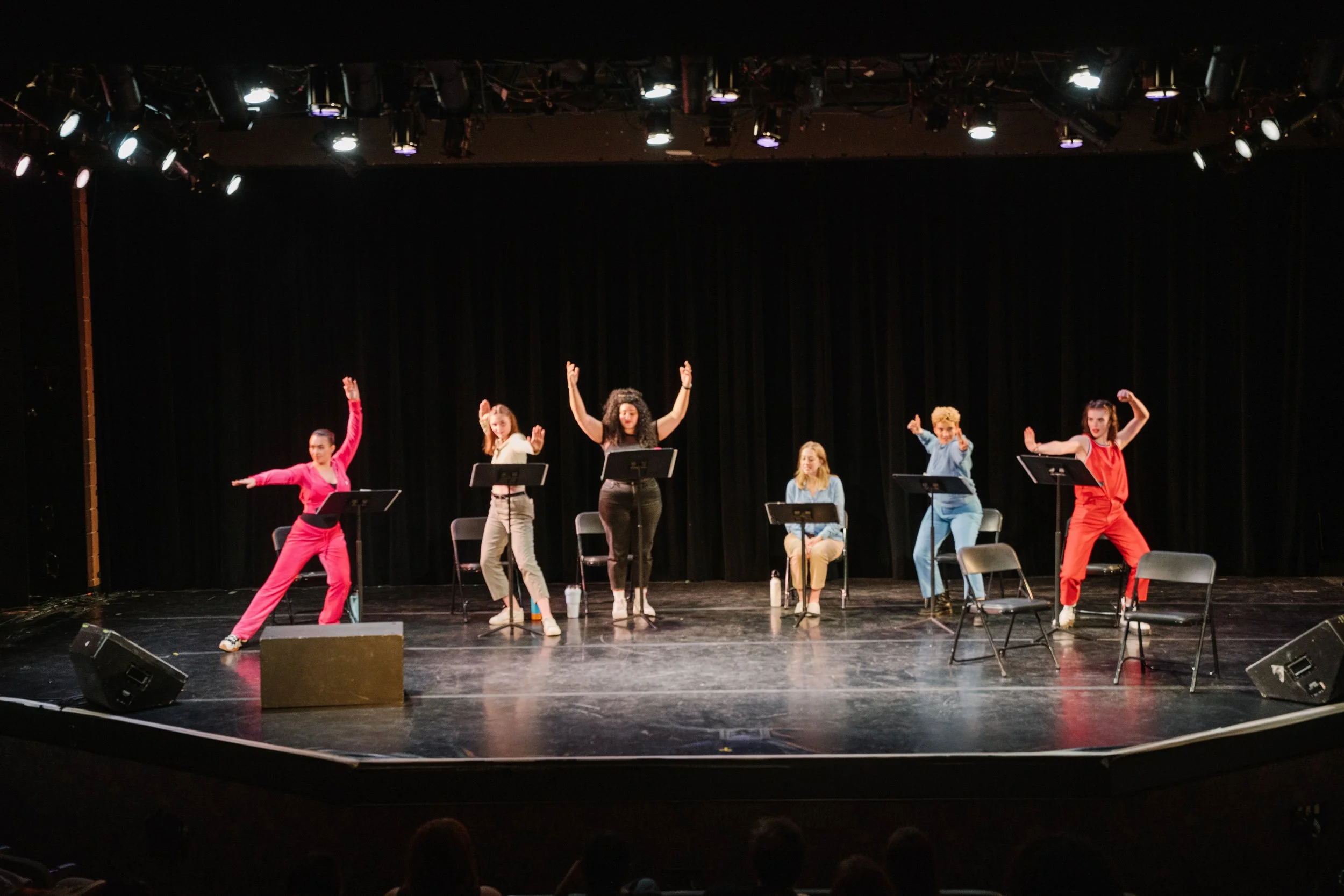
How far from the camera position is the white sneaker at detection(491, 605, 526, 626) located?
26.5 feet

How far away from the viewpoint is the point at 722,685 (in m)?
6.28

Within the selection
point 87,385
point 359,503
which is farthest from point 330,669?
point 87,385

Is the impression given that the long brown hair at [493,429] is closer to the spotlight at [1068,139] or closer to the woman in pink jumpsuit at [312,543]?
the woman in pink jumpsuit at [312,543]

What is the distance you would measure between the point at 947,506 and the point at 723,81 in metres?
3.57

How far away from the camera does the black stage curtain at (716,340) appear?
10117 mm

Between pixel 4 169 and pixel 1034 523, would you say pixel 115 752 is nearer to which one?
pixel 4 169

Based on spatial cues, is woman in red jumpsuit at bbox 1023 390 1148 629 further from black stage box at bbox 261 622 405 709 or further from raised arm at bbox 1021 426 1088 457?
black stage box at bbox 261 622 405 709

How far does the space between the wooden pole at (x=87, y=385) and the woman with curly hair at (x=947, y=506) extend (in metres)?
7.25

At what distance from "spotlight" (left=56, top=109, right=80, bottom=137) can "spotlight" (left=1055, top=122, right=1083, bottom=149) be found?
6883 mm

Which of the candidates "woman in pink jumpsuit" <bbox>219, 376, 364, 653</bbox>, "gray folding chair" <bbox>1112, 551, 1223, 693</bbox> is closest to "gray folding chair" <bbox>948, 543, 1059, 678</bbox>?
"gray folding chair" <bbox>1112, 551, 1223, 693</bbox>

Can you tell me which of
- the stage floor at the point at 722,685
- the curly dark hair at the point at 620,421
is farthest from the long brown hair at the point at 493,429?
the stage floor at the point at 722,685

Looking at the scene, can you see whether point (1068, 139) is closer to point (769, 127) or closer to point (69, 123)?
point (769, 127)

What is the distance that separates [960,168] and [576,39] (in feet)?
24.6

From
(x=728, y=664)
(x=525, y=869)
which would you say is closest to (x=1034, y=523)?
(x=728, y=664)
